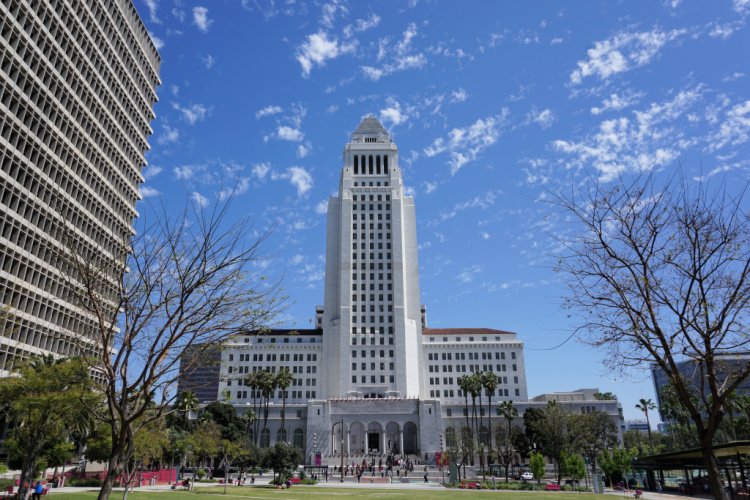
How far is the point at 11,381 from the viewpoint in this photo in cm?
3128

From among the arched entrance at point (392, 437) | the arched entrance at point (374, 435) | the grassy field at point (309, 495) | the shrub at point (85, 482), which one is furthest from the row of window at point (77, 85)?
the arched entrance at point (392, 437)

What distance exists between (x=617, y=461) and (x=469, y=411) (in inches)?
1992

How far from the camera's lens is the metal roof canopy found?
30.4 meters

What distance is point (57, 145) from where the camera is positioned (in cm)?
5631

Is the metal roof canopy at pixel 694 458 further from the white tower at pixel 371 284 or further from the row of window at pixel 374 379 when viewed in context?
the white tower at pixel 371 284

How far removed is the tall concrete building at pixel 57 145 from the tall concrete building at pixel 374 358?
137 ft

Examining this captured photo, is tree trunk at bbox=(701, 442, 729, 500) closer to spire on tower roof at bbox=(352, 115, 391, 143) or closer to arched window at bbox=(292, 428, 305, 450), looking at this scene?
arched window at bbox=(292, 428, 305, 450)

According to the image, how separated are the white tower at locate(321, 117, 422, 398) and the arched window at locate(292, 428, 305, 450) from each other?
971cm

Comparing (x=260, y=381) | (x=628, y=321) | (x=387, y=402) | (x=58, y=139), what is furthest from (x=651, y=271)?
(x=387, y=402)

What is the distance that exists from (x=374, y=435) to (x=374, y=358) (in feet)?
49.5

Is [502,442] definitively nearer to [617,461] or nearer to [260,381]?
[617,461]

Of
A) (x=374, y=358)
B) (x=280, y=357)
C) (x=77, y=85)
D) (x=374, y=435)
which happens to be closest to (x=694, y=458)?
(x=374, y=435)

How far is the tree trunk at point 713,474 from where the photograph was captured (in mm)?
11461

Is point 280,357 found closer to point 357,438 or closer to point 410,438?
point 357,438
